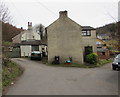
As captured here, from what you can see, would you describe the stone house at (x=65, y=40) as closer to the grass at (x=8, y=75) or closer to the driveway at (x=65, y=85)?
the grass at (x=8, y=75)

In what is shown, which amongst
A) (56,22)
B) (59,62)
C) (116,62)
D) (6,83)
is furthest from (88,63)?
(6,83)

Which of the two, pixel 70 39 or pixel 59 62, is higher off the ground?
pixel 70 39

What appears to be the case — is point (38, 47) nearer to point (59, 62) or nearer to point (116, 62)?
point (59, 62)

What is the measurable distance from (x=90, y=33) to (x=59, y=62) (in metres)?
8.57

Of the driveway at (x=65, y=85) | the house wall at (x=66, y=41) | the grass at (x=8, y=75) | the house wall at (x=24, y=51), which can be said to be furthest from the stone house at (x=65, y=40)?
the driveway at (x=65, y=85)

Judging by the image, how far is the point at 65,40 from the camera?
78.7 ft

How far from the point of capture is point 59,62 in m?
23.7

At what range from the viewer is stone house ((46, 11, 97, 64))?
78.1 feet

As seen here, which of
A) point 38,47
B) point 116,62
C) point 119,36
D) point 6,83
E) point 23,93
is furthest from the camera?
point 38,47

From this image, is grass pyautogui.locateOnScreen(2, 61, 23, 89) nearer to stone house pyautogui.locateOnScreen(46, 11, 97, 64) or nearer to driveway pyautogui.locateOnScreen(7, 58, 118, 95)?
driveway pyautogui.locateOnScreen(7, 58, 118, 95)

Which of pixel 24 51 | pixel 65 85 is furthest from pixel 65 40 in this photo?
pixel 65 85

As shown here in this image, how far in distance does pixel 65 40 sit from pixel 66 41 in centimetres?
22

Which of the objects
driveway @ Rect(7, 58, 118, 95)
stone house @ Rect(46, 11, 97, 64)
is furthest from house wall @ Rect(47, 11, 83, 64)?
driveway @ Rect(7, 58, 118, 95)

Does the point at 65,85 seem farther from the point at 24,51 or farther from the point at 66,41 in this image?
the point at 24,51
